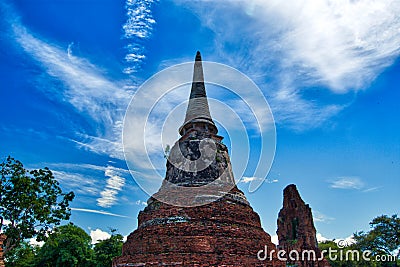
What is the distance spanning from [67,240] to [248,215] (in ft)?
81.6

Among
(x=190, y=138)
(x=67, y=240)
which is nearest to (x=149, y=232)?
(x=190, y=138)

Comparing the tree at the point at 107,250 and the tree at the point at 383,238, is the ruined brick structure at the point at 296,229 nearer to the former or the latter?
the tree at the point at 383,238

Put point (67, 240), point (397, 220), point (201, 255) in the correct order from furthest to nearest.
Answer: point (67, 240), point (397, 220), point (201, 255)

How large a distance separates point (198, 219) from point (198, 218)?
0.06m

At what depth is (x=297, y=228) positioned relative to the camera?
24.6 meters

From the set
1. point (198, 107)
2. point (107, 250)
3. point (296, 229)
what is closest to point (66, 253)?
point (107, 250)

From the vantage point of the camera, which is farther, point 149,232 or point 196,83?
point 196,83

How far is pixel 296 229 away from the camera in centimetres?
2470

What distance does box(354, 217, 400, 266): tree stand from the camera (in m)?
29.9

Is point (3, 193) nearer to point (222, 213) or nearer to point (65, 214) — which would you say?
point (65, 214)

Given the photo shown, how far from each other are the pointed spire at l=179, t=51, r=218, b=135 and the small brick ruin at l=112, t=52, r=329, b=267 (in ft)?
0.23

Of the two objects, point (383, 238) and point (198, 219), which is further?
point (383, 238)

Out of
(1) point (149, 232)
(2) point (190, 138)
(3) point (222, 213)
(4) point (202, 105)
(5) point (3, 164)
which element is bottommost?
(1) point (149, 232)

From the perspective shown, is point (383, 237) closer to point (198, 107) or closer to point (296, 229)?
point (296, 229)
